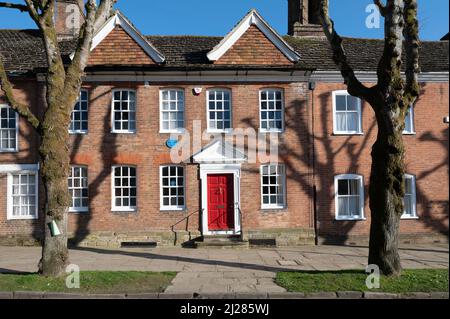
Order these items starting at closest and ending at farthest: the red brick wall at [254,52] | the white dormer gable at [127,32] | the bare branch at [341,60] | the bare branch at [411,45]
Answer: the bare branch at [411,45] → the bare branch at [341,60] → the white dormer gable at [127,32] → the red brick wall at [254,52]

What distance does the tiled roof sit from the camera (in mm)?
17641

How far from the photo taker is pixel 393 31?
390 inches

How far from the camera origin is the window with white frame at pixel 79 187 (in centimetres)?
1683

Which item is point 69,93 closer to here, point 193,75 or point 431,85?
point 193,75

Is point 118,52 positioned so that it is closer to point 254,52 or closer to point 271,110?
point 254,52

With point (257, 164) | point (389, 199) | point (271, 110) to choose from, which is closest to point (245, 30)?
point (271, 110)

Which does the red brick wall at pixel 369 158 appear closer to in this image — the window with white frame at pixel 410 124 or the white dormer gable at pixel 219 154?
the window with white frame at pixel 410 124

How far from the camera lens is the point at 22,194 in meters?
16.9

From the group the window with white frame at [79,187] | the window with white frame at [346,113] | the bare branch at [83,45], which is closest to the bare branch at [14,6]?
the bare branch at [83,45]

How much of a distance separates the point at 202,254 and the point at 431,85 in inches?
446

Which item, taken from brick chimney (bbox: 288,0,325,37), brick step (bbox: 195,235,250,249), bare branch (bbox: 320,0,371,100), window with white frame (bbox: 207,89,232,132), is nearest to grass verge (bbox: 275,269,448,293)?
bare branch (bbox: 320,0,371,100)

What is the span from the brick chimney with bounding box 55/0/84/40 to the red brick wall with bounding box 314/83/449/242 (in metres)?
11.9

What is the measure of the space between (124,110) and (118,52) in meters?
2.28

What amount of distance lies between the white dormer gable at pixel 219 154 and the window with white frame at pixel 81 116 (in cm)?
447
